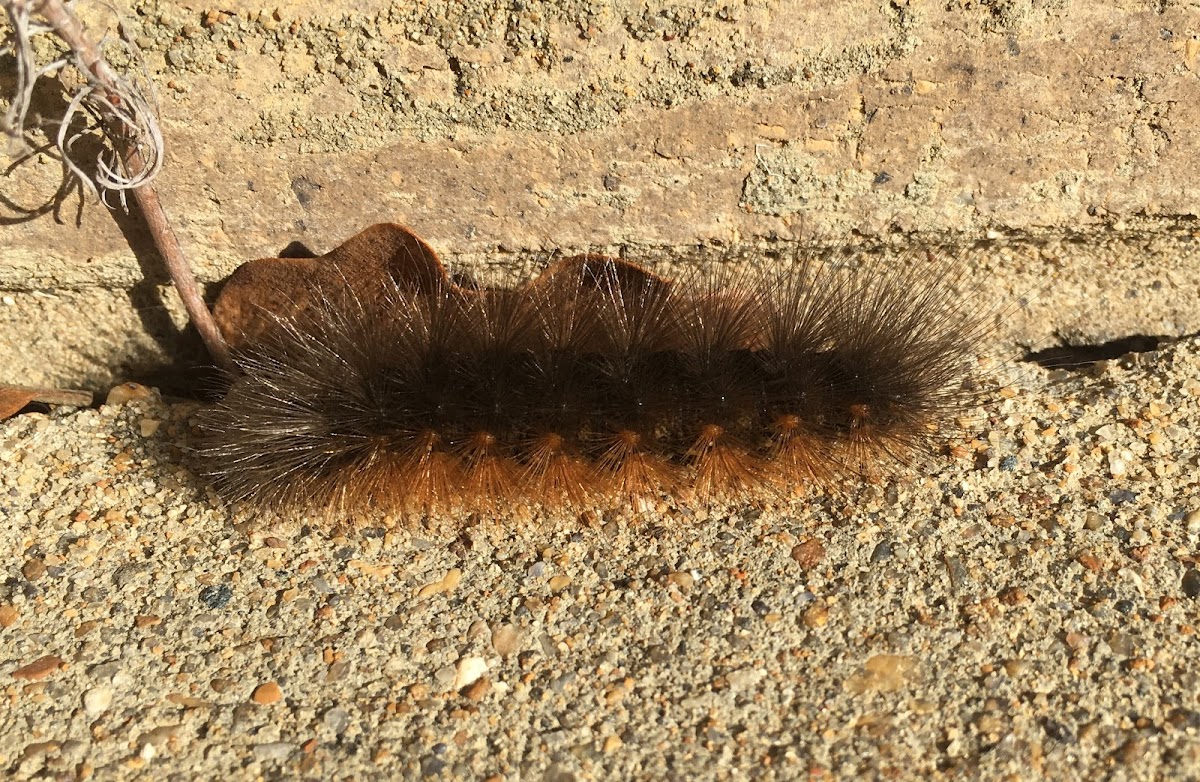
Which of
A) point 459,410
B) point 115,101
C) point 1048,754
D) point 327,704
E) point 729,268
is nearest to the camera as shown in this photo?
point 1048,754

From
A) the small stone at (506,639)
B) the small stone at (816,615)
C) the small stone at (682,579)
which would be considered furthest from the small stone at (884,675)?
the small stone at (506,639)

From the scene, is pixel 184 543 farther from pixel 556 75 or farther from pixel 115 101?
pixel 556 75

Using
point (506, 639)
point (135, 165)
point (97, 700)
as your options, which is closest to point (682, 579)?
point (506, 639)

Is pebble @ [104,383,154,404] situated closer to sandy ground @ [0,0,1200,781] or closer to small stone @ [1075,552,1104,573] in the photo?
sandy ground @ [0,0,1200,781]

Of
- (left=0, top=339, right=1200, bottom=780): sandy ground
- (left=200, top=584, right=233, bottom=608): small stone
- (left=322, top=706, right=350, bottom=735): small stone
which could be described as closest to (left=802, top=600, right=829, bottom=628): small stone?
(left=0, top=339, right=1200, bottom=780): sandy ground

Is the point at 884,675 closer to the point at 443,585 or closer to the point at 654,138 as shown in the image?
the point at 443,585

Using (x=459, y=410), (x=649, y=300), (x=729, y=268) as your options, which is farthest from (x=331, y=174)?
(x=729, y=268)

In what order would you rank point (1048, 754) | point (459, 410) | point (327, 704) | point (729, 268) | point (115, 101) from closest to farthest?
1. point (1048, 754)
2. point (327, 704)
3. point (115, 101)
4. point (459, 410)
5. point (729, 268)
